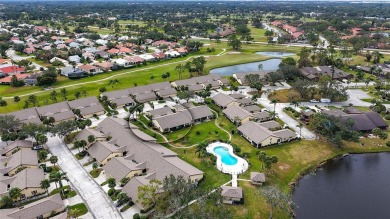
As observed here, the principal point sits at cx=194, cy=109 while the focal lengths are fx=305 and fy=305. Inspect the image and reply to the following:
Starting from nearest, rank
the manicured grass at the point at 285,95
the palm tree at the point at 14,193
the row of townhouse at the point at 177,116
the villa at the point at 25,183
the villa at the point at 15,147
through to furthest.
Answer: the palm tree at the point at 14,193 → the villa at the point at 25,183 → the villa at the point at 15,147 → the row of townhouse at the point at 177,116 → the manicured grass at the point at 285,95

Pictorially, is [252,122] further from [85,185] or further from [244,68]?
[244,68]

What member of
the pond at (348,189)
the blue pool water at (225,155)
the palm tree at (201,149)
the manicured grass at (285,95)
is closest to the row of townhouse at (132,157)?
the palm tree at (201,149)

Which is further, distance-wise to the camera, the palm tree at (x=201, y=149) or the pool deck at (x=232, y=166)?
the palm tree at (x=201, y=149)

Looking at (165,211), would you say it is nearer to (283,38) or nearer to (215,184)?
(215,184)

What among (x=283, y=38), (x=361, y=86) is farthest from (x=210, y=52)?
(x=361, y=86)

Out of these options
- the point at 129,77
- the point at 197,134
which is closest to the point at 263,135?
the point at 197,134

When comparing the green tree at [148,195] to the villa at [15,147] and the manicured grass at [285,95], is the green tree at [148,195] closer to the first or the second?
the villa at [15,147]
